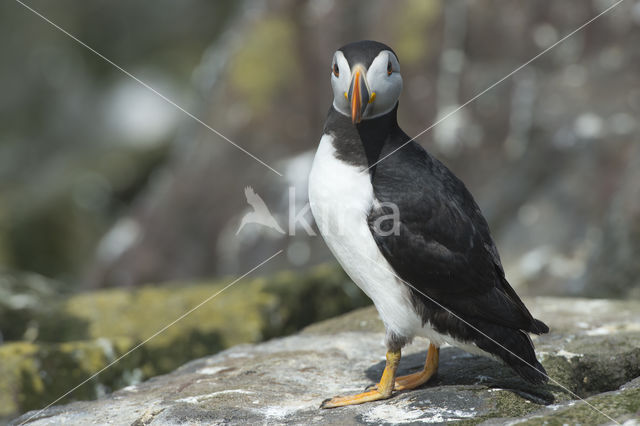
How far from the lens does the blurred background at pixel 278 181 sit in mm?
6215

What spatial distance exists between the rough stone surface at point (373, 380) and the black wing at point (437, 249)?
1.47 ft

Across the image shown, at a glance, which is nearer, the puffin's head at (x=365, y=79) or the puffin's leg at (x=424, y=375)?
the puffin's head at (x=365, y=79)

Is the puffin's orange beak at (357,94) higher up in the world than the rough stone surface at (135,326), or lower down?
higher up

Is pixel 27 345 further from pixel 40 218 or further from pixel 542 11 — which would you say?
pixel 40 218

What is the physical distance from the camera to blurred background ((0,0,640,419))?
245 inches

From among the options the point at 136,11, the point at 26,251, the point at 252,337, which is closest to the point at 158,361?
the point at 252,337

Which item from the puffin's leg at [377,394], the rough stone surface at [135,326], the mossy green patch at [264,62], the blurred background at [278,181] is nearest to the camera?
the puffin's leg at [377,394]

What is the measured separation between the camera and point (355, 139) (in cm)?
380

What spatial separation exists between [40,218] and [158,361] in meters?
8.79

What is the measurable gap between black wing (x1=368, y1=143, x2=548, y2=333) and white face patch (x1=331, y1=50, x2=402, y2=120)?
0.30 meters

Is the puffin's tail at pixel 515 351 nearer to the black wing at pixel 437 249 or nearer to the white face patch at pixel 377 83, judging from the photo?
the black wing at pixel 437 249

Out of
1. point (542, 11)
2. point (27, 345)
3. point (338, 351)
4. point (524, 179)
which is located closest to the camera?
point (338, 351)

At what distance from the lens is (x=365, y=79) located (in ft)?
11.5

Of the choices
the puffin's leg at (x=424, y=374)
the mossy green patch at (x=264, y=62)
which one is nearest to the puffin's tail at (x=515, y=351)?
the puffin's leg at (x=424, y=374)
